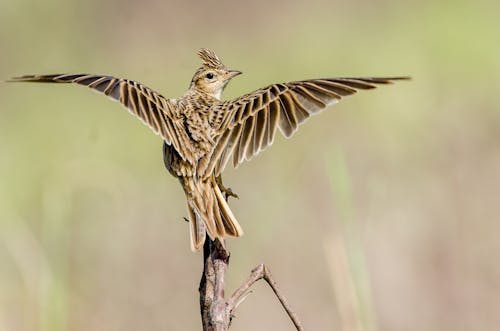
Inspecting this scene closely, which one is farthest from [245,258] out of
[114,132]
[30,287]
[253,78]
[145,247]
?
[253,78]

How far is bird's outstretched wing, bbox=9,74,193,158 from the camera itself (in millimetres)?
5256

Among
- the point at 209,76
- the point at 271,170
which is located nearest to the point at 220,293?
the point at 209,76

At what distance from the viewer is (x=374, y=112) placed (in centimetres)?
1355

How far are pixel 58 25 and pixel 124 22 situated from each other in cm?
122

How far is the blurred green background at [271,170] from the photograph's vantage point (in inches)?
357

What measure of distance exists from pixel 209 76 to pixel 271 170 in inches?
205

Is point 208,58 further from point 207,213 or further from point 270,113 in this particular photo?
point 207,213

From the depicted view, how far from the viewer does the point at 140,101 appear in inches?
215

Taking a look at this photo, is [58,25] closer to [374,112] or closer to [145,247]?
[374,112]

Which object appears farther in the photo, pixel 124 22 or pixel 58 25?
pixel 124 22

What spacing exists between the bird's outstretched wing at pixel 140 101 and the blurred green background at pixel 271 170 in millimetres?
537

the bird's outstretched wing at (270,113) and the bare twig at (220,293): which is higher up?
the bird's outstretched wing at (270,113)

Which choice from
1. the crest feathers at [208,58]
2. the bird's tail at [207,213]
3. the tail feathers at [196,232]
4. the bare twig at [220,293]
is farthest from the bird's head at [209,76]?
the bare twig at [220,293]

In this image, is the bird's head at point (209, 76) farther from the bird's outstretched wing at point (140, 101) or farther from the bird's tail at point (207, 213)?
the bird's tail at point (207, 213)
